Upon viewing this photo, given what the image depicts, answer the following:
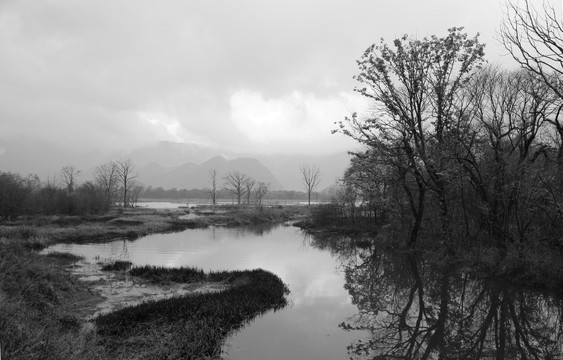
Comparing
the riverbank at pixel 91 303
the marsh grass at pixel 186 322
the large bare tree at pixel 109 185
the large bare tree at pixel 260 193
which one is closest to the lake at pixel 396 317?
the marsh grass at pixel 186 322

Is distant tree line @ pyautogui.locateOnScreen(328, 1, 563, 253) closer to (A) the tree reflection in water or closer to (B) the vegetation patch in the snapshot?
(A) the tree reflection in water

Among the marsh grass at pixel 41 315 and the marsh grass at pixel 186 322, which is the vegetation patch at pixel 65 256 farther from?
the marsh grass at pixel 186 322

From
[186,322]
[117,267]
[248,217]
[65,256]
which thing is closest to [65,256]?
[65,256]

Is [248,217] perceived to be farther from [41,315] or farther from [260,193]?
[41,315]

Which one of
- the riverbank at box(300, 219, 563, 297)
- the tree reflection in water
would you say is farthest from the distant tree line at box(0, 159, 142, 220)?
the riverbank at box(300, 219, 563, 297)

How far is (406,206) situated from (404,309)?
73.7ft

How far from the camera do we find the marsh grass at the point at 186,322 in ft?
26.9

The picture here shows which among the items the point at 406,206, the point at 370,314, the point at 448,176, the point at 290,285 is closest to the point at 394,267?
the point at 448,176

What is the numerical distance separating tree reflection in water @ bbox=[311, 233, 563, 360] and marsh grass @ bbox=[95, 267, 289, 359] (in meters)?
3.35

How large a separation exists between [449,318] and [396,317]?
5.36 ft

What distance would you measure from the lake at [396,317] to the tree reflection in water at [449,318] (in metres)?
0.02

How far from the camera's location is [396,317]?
11.9 m

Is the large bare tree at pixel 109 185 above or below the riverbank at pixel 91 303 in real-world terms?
above

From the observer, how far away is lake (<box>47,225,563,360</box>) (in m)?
9.09
